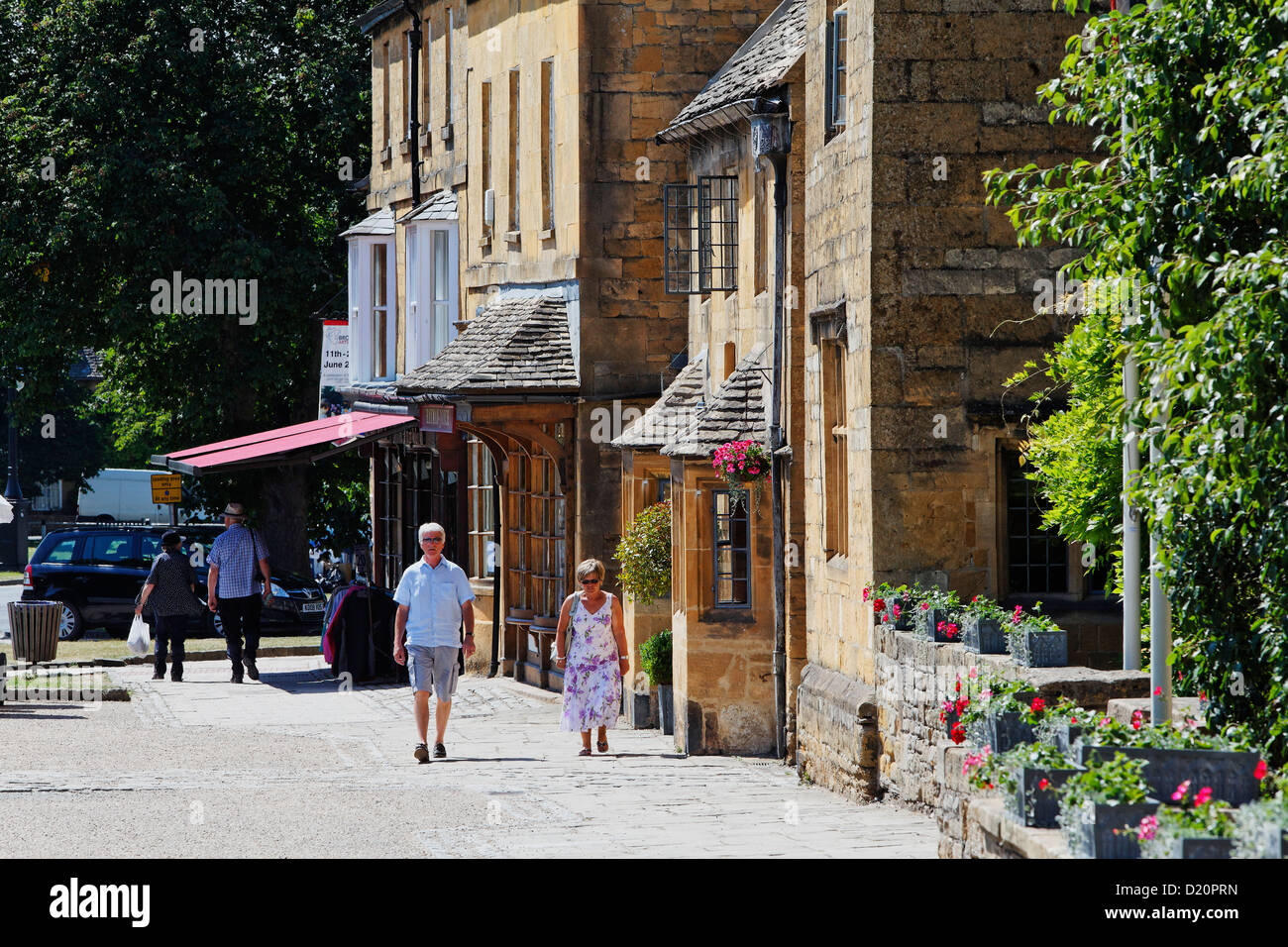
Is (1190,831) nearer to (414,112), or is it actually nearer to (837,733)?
(837,733)

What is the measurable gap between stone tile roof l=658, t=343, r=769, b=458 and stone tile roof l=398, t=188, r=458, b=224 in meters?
9.53

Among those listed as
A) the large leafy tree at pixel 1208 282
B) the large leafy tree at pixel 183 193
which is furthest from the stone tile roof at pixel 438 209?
the large leafy tree at pixel 1208 282

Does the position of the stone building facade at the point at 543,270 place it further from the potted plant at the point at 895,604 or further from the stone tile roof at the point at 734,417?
the potted plant at the point at 895,604

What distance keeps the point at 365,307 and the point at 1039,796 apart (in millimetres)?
23024

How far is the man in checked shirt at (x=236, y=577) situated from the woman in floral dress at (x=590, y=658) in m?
6.51

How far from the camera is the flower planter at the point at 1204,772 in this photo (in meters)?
7.45

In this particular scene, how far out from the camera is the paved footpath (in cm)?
1058

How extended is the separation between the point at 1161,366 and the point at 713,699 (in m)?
Result: 9.36

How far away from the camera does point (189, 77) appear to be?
3375 cm

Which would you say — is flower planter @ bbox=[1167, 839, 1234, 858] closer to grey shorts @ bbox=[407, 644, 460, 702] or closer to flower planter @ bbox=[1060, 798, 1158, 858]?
flower planter @ bbox=[1060, 798, 1158, 858]

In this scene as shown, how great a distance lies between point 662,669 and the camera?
18219 millimetres

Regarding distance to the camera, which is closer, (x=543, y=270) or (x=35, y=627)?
(x=543, y=270)

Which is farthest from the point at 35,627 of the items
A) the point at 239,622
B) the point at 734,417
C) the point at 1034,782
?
the point at 1034,782
